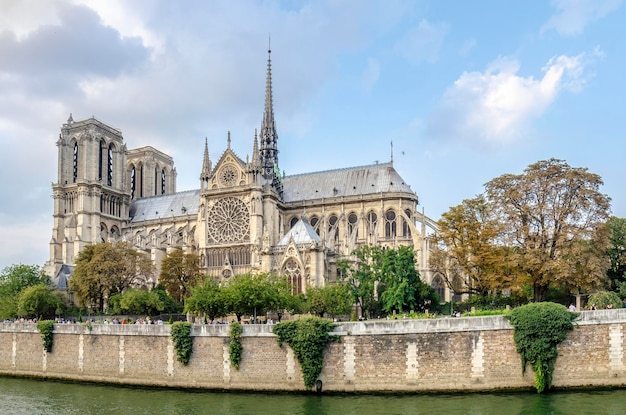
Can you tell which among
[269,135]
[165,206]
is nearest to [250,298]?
[269,135]

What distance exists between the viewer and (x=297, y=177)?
79438 millimetres

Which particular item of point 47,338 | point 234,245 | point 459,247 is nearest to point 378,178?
point 234,245

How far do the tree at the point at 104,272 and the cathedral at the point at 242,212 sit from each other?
581 cm

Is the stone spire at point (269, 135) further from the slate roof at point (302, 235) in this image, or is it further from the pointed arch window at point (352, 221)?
the slate roof at point (302, 235)

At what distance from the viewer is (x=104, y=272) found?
56.7 metres

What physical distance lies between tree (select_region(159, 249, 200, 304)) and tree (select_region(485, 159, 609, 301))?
98.1ft

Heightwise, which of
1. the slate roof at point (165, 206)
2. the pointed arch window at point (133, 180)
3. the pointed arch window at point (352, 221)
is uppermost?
the pointed arch window at point (133, 180)

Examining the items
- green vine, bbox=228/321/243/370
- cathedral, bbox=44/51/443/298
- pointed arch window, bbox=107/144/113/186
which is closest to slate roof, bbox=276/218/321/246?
cathedral, bbox=44/51/443/298

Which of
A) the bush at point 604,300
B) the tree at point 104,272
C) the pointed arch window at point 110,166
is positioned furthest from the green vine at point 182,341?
the pointed arch window at point 110,166

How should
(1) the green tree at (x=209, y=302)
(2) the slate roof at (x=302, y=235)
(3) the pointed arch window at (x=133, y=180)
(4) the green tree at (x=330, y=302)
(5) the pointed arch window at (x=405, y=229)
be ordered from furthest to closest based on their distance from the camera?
1. (3) the pointed arch window at (x=133, y=180)
2. (5) the pointed arch window at (x=405, y=229)
3. (2) the slate roof at (x=302, y=235)
4. (4) the green tree at (x=330, y=302)
5. (1) the green tree at (x=209, y=302)

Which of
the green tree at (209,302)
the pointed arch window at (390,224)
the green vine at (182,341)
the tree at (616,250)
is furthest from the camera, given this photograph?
the pointed arch window at (390,224)

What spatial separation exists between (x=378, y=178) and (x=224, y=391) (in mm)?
43045

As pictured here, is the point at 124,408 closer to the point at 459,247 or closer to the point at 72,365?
the point at 72,365

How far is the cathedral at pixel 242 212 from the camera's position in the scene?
6034 centimetres
